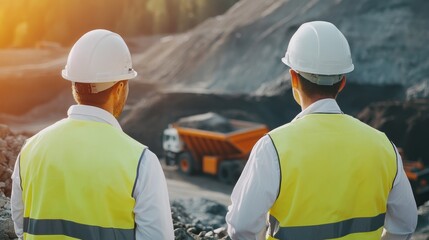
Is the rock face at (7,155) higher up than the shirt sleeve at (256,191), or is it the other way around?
the shirt sleeve at (256,191)

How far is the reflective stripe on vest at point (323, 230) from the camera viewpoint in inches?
105

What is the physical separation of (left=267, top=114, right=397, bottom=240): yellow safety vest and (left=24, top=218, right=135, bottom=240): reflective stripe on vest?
0.60m

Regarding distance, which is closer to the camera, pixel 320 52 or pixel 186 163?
pixel 320 52

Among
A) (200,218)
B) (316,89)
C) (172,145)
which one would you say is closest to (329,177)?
(316,89)

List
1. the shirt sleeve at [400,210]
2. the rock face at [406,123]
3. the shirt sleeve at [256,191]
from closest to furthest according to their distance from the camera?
1. the shirt sleeve at [256,191]
2. the shirt sleeve at [400,210]
3. the rock face at [406,123]

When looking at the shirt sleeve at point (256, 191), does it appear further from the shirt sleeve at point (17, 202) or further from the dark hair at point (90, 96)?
the shirt sleeve at point (17, 202)

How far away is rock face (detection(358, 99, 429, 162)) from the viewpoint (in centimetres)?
1251

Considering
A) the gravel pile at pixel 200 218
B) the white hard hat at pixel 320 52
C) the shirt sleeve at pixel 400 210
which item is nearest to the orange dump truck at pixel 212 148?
the gravel pile at pixel 200 218

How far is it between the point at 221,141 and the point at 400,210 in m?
10.0

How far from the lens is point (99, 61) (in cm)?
266

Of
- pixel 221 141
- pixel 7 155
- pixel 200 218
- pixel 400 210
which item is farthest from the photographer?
pixel 221 141

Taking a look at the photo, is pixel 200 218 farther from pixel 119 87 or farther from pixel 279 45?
pixel 279 45

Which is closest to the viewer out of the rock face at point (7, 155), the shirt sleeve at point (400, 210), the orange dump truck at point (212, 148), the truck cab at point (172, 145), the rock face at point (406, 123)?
the shirt sleeve at point (400, 210)

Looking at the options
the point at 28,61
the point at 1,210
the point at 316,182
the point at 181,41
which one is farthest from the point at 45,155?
the point at 28,61
